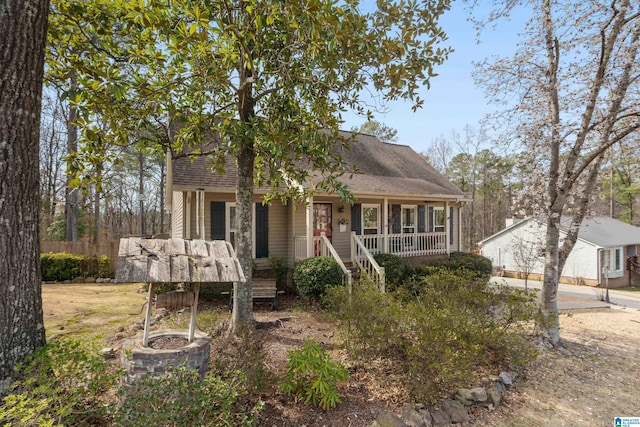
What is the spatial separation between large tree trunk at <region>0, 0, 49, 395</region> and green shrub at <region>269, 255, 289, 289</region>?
273 inches

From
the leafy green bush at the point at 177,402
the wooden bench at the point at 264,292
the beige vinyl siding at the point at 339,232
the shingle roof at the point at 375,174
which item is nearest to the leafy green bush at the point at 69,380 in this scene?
the leafy green bush at the point at 177,402

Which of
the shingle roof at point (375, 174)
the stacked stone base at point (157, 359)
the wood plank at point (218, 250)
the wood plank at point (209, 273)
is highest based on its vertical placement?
the shingle roof at point (375, 174)

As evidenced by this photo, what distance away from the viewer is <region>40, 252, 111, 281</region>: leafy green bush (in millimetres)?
12633

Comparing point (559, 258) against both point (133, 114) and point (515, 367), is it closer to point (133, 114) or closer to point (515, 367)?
point (515, 367)

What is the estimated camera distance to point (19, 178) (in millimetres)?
3082

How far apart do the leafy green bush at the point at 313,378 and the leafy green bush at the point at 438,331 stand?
890 mm

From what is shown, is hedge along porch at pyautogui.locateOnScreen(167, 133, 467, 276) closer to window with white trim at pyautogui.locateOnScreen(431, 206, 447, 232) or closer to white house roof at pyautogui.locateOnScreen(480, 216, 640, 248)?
window with white trim at pyautogui.locateOnScreen(431, 206, 447, 232)

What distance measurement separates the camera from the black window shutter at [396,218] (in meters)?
13.2

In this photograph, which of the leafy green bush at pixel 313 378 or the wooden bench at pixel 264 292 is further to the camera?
the wooden bench at pixel 264 292

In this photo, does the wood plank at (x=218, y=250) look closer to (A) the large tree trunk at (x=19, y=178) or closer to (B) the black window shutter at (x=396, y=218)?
(A) the large tree trunk at (x=19, y=178)

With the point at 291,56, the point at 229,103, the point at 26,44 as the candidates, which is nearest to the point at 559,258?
the point at 291,56

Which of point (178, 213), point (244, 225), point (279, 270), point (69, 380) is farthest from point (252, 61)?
point (178, 213)

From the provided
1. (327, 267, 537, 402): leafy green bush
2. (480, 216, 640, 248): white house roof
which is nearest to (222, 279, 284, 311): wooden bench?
(327, 267, 537, 402): leafy green bush

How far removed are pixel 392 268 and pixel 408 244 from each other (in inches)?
85.9
